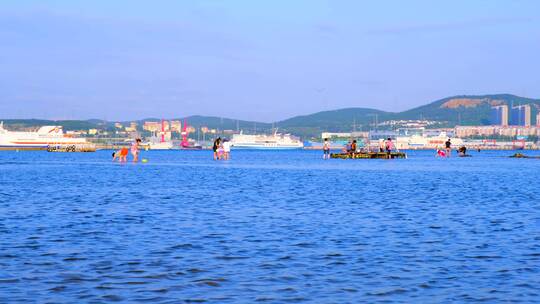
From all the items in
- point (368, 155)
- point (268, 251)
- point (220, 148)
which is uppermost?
point (220, 148)

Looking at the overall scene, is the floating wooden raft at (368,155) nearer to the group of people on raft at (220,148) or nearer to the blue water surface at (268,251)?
the group of people on raft at (220,148)

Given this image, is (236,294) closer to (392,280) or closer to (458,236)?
(392,280)

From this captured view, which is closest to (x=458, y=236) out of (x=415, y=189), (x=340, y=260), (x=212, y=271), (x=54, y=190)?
(x=340, y=260)

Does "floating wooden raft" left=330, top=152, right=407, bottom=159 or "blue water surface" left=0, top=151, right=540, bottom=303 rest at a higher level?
"blue water surface" left=0, top=151, right=540, bottom=303

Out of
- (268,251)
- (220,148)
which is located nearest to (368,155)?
(220,148)

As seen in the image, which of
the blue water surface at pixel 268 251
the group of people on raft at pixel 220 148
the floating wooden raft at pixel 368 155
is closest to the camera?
the blue water surface at pixel 268 251

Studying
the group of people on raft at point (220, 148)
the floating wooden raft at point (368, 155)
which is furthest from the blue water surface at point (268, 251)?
the floating wooden raft at point (368, 155)

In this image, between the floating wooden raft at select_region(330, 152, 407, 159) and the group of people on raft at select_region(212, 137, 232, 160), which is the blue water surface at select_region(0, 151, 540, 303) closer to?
the group of people on raft at select_region(212, 137, 232, 160)

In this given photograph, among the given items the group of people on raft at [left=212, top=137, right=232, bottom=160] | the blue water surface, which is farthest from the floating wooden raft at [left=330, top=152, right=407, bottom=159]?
the blue water surface

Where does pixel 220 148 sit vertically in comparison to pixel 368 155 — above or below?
above

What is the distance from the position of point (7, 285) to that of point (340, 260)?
7445 millimetres

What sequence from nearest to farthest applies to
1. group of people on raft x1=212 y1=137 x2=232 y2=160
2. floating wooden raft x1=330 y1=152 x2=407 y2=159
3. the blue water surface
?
1. the blue water surface
2. group of people on raft x1=212 y1=137 x2=232 y2=160
3. floating wooden raft x1=330 y1=152 x2=407 y2=159

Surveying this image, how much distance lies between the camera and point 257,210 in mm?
32281

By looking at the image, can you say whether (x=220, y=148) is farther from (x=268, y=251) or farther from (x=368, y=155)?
(x=268, y=251)
